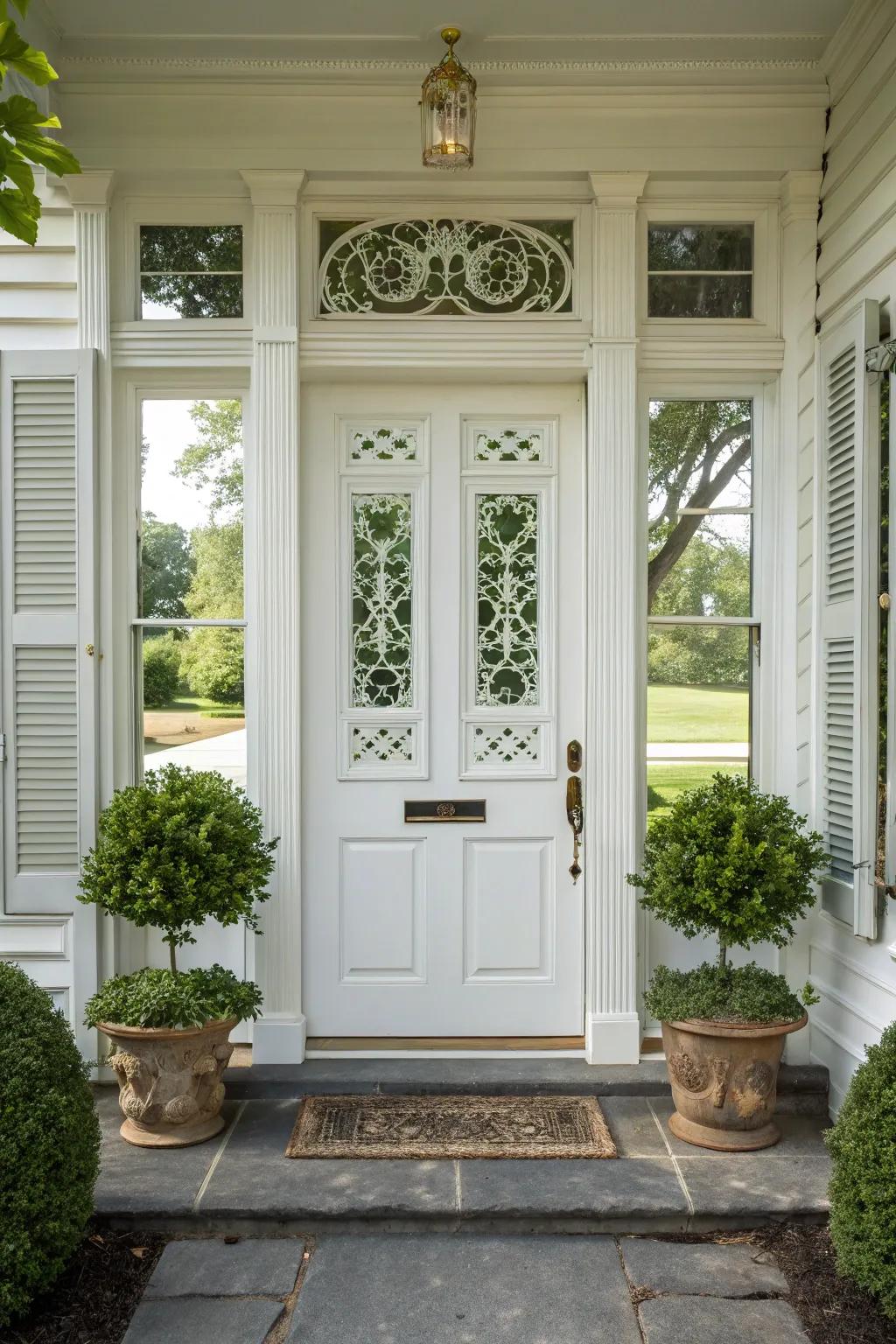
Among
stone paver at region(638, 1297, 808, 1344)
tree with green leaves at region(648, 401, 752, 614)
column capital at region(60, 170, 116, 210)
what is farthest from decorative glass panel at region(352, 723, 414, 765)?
column capital at region(60, 170, 116, 210)

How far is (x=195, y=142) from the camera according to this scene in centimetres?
372

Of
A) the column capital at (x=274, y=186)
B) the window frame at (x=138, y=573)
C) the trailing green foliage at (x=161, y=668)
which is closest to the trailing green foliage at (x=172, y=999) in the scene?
the window frame at (x=138, y=573)

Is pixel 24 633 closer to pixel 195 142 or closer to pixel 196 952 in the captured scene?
pixel 196 952

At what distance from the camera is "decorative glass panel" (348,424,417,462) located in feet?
13.0

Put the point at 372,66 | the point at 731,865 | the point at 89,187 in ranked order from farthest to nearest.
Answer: the point at 89,187 → the point at 372,66 → the point at 731,865

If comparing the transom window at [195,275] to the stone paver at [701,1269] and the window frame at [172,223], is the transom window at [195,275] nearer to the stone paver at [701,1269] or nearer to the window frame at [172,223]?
the window frame at [172,223]

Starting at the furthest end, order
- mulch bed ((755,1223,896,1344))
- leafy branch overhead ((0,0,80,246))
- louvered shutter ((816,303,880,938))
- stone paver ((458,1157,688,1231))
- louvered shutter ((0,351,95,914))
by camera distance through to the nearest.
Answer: louvered shutter ((0,351,95,914))
louvered shutter ((816,303,880,938))
stone paver ((458,1157,688,1231))
mulch bed ((755,1223,896,1344))
leafy branch overhead ((0,0,80,246))

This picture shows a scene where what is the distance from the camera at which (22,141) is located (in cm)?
156

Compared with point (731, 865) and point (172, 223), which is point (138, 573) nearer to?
point (172, 223)

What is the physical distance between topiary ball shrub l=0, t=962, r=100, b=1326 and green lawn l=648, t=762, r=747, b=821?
214 cm

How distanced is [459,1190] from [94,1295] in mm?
977

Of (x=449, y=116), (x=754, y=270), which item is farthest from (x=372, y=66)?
(x=754, y=270)

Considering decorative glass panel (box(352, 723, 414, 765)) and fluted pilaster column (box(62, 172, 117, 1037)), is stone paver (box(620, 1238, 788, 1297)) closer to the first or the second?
decorative glass panel (box(352, 723, 414, 765))

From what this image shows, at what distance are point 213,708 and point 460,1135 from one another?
1.69 metres
